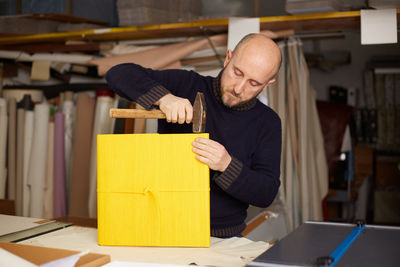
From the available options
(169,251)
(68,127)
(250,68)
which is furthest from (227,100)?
(68,127)

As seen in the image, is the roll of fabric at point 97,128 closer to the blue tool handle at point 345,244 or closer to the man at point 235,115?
the man at point 235,115

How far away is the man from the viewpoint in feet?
5.26

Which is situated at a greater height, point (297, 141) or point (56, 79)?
point (56, 79)

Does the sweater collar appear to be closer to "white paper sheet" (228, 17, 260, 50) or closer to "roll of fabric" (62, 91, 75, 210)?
"white paper sheet" (228, 17, 260, 50)

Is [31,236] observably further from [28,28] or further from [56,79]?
[56,79]

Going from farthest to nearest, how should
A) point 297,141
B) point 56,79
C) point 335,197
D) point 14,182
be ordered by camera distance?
point 335,197, point 56,79, point 14,182, point 297,141

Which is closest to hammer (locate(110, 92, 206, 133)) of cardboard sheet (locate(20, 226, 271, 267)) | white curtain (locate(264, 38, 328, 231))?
cardboard sheet (locate(20, 226, 271, 267))

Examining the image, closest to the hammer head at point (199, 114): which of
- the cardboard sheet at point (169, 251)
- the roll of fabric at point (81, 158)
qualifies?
the cardboard sheet at point (169, 251)

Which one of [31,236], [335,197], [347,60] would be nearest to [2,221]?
[31,236]

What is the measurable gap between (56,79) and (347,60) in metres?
3.55

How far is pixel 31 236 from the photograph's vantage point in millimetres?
1519

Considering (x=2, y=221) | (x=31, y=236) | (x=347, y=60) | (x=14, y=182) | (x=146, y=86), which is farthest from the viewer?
(x=347, y=60)

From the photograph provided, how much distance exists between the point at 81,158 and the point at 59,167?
175 millimetres

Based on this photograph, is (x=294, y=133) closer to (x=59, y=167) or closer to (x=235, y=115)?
(x=235, y=115)
